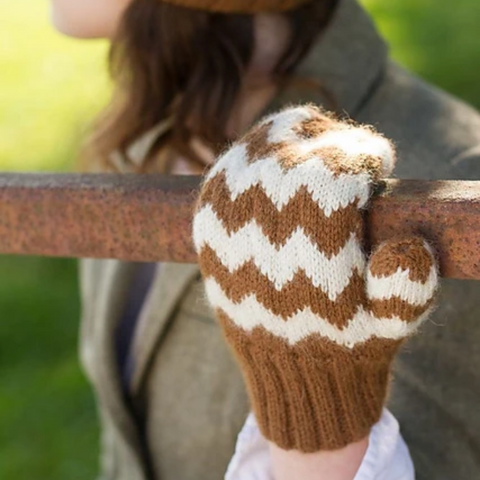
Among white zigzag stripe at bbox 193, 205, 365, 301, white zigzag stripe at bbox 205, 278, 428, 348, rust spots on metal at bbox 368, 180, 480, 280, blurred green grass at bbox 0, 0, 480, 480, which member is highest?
rust spots on metal at bbox 368, 180, 480, 280

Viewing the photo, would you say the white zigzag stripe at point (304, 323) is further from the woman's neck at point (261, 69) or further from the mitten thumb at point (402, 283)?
the woman's neck at point (261, 69)

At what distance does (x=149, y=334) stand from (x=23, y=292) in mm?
1959

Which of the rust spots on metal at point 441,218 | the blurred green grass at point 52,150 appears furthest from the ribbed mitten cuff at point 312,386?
the blurred green grass at point 52,150

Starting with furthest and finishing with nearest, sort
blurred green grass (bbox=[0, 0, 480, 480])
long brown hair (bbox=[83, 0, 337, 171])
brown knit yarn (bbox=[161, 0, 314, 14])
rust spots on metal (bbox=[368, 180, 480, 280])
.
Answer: blurred green grass (bbox=[0, 0, 480, 480]) → long brown hair (bbox=[83, 0, 337, 171]) → brown knit yarn (bbox=[161, 0, 314, 14]) → rust spots on metal (bbox=[368, 180, 480, 280])

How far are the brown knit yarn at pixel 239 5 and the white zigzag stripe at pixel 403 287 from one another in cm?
48

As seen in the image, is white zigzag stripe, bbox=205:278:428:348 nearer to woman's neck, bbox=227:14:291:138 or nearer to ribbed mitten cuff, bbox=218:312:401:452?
ribbed mitten cuff, bbox=218:312:401:452

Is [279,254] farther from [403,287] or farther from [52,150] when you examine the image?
[52,150]

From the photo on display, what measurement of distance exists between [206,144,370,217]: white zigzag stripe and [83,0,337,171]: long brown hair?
477mm

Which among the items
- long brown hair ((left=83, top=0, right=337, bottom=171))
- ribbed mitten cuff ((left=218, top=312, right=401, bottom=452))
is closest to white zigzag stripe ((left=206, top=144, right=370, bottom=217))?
ribbed mitten cuff ((left=218, top=312, right=401, bottom=452))

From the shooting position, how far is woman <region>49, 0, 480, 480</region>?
1173 millimetres

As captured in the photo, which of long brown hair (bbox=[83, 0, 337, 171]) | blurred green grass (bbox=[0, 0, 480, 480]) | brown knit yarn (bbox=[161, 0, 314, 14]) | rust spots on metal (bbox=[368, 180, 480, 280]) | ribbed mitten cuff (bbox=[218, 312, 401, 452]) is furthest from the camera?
blurred green grass (bbox=[0, 0, 480, 480])

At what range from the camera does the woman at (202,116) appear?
46.2 inches

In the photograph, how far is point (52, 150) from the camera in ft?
Result: 12.3

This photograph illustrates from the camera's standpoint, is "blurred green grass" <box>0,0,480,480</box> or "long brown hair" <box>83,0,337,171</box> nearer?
"long brown hair" <box>83,0,337,171</box>
